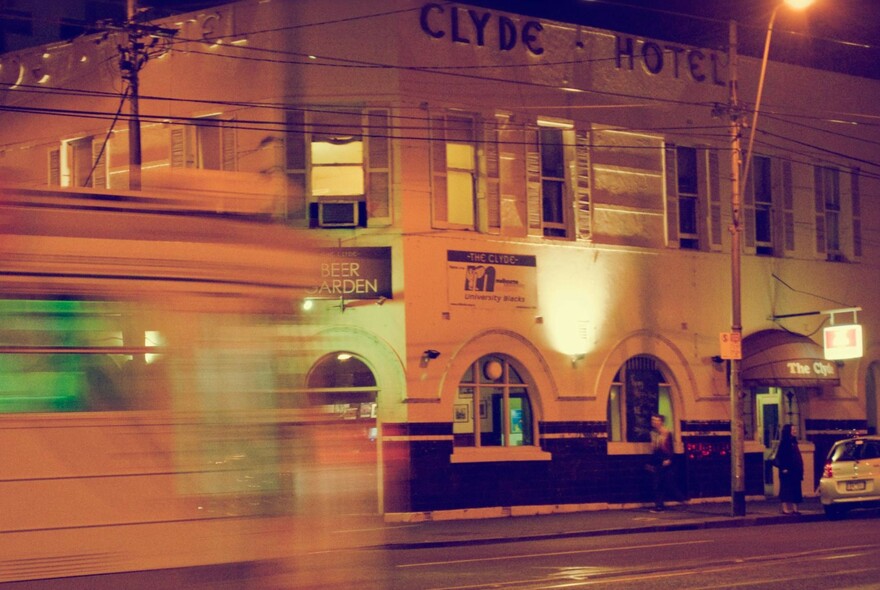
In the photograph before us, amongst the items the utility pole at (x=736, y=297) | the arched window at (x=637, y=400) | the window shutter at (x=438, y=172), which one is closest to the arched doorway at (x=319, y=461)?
the window shutter at (x=438, y=172)

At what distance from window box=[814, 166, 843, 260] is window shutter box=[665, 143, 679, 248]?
15.5 ft

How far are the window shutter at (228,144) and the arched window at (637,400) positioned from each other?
29.9ft

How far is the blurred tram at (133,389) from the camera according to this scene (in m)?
5.99

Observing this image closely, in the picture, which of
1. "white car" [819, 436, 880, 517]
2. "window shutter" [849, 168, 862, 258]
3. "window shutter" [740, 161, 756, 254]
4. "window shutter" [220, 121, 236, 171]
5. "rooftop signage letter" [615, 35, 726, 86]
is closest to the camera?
"white car" [819, 436, 880, 517]

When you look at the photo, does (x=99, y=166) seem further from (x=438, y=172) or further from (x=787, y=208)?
(x=787, y=208)

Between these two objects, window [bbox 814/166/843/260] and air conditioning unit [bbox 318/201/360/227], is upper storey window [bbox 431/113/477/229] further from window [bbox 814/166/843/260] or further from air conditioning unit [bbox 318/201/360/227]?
window [bbox 814/166/843/260]

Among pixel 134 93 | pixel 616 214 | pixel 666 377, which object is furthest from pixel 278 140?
pixel 666 377

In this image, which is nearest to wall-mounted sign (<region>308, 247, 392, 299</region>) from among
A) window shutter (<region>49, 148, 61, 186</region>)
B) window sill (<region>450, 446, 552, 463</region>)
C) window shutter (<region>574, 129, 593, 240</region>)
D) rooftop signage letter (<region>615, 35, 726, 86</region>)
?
window sill (<region>450, 446, 552, 463</region>)

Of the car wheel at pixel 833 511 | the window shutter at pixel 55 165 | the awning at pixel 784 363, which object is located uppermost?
the window shutter at pixel 55 165

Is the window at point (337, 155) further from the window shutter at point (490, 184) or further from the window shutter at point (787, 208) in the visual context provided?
the window shutter at point (787, 208)

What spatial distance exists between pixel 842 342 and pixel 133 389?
23717mm

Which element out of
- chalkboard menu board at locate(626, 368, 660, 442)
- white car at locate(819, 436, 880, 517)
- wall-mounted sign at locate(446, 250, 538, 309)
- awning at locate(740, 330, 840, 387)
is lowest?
white car at locate(819, 436, 880, 517)

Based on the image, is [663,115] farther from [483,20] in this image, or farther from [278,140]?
[278,140]

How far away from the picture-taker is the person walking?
23.5m
